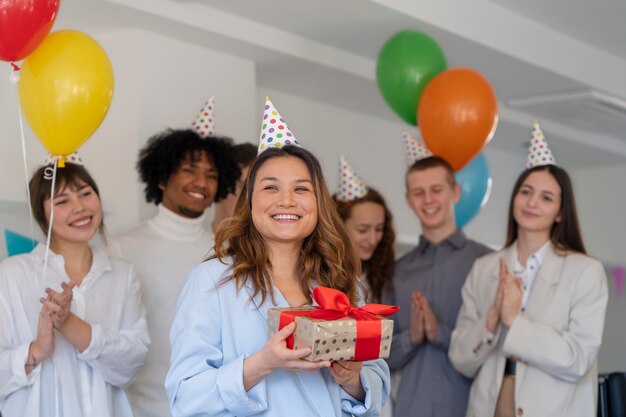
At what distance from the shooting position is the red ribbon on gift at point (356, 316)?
1.77 m

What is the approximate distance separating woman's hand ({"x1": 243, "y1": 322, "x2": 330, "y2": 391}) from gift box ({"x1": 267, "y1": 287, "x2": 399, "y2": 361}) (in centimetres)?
1

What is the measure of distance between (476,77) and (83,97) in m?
1.75

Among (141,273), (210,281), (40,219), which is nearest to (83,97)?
(40,219)

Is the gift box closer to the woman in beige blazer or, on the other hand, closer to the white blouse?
the white blouse

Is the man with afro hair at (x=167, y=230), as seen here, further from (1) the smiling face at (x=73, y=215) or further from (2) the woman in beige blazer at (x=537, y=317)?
(2) the woman in beige blazer at (x=537, y=317)

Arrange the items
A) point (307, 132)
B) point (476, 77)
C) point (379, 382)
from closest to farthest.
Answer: point (379, 382)
point (476, 77)
point (307, 132)

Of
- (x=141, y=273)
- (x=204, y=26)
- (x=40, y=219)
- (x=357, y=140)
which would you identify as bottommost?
(x=141, y=273)

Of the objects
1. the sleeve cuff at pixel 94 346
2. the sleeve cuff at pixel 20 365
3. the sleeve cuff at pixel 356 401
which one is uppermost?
the sleeve cuff at pixel 356 401

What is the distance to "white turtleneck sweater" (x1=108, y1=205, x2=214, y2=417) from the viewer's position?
303 centimetres

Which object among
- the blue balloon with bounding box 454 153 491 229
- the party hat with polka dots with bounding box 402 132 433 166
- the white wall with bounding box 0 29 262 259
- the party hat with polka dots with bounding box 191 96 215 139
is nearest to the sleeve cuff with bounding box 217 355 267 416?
the party hat with polka dots with bounding box 191 96 215 139

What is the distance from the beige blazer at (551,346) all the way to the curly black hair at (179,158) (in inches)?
43.0

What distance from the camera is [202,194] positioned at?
3271mm

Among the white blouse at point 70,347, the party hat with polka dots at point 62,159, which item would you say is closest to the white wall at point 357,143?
the party hat with polka dots at point 62,159

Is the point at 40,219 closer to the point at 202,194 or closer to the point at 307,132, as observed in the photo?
the point at 202,194
